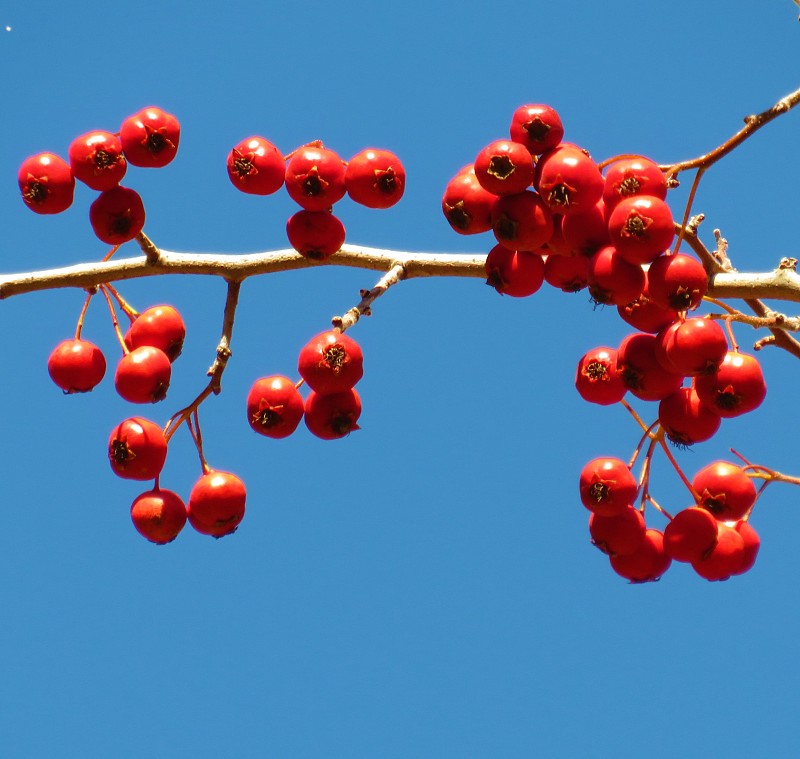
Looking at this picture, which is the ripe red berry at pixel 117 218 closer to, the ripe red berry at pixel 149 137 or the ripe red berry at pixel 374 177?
the ripe red berry at pixel 149 137

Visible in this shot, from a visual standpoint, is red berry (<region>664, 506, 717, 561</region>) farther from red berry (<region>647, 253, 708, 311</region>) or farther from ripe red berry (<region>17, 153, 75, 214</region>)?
ripe red berry (<region>17, 153, 75, 214</region>)

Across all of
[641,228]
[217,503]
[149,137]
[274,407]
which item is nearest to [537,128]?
[641,228]

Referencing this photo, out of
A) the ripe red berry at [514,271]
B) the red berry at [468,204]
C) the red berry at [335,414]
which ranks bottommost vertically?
the red berry at [335,414]

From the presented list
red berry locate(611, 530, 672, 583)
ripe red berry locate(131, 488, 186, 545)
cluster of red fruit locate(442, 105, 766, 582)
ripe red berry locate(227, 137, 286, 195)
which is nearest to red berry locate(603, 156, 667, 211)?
cluster of red fruit locate(442, 105, 766, 582)

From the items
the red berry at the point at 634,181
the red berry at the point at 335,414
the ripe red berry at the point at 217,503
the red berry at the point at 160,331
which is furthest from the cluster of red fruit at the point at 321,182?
the ripe red berry at the point at 217,503

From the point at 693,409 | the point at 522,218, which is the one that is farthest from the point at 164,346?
the point at 693,409

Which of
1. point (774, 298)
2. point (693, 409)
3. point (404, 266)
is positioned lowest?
point (693, 409)

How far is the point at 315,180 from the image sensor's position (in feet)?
13.4

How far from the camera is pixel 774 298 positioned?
378 centimetres

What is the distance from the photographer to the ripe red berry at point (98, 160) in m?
4.22

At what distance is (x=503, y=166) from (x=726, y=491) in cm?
185

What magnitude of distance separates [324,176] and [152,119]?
0.77 m

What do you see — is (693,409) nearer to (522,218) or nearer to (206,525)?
(522,218)

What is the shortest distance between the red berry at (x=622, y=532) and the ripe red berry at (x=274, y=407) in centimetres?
135
